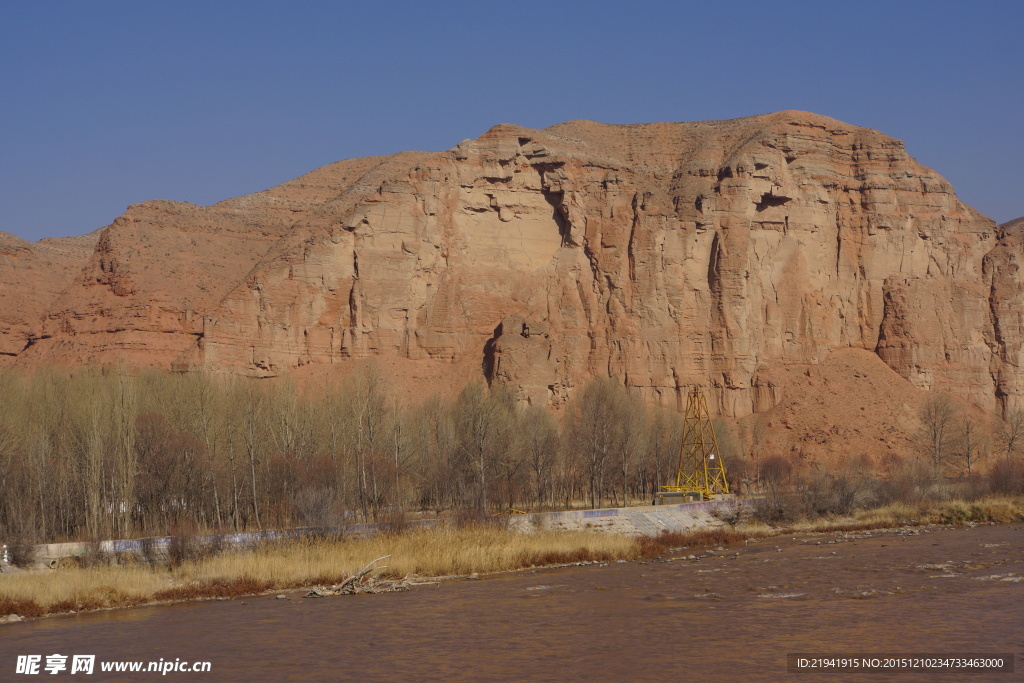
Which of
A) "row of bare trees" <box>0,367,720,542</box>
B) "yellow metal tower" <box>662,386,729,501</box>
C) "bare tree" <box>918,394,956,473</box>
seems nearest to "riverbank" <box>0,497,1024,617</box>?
"row of bare trees" <box>0,367,720,542</box>

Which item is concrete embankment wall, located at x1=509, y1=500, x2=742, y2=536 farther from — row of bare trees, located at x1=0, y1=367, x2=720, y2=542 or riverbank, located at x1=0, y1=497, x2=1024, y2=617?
row of bare trees, located at x1=0, y1=367, x2=720, y2=542

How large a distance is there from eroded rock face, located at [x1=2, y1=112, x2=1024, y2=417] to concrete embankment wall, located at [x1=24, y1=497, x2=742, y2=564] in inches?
1457

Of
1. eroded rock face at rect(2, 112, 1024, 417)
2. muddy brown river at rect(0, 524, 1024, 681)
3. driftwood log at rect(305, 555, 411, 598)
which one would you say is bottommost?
muddy brown river at rect(0, 524, 1024, 681)

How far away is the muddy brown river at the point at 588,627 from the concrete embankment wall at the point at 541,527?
5.73 metres

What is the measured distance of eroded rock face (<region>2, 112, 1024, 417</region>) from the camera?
96.6m

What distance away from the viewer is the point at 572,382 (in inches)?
3824

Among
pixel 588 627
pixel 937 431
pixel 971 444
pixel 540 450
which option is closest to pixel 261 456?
pixel 540 450

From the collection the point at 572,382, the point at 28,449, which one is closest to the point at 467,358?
the point at 572,382

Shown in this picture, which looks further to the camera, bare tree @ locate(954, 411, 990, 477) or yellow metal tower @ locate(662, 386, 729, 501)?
bare tree @ locate(954, 411, 990, 477)

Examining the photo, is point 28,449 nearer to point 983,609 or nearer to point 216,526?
point 216,526

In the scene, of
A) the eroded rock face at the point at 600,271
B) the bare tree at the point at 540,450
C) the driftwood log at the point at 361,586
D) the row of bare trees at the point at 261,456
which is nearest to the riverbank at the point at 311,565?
the driftwood log at the point at 361,586

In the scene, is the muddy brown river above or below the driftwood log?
below

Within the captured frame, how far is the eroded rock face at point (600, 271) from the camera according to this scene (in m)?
96.6

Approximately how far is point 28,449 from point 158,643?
82.5ft
